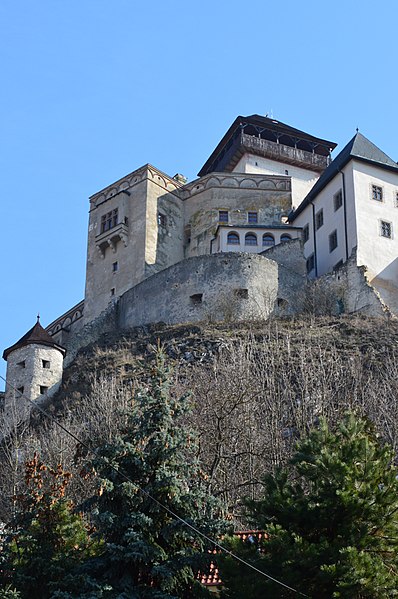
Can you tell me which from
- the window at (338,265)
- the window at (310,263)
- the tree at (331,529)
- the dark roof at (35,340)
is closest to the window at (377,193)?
the window at (338,265)

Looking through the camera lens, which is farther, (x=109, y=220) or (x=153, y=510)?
(x=109, y=220)

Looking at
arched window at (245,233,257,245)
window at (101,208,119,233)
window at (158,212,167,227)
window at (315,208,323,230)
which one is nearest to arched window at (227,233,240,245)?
arched window at (245,233,257,245)

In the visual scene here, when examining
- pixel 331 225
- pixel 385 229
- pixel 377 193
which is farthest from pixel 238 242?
pixel 385 229

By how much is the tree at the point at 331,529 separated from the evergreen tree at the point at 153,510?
6.02 feet

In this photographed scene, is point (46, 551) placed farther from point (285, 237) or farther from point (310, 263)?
point (285, 237)

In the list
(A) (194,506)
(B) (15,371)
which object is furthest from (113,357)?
(A) (194,506)

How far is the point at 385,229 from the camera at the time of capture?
53750mm

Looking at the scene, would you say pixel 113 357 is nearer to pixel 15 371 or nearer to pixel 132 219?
pixel 15 371

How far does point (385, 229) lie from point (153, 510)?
35417mm

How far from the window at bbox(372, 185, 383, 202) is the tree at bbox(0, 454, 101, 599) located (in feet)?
116

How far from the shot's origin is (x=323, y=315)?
165 ft

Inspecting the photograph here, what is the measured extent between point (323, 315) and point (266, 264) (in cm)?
449

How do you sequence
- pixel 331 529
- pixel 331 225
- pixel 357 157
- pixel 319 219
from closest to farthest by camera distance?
pixel 331 529, pixel 331 225, pixel 357 157, pixel 319 219

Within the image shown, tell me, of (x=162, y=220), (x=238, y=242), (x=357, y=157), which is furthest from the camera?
(x=162, y=220)
